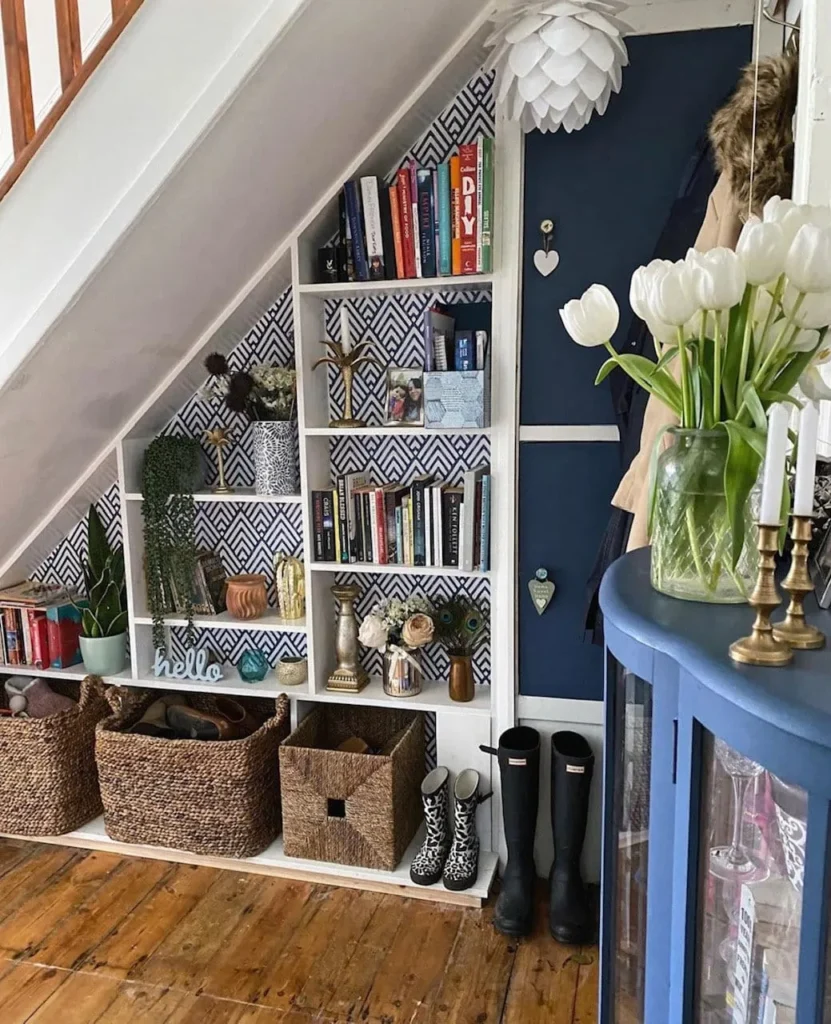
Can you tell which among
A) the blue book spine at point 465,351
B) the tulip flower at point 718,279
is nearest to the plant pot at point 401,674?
the blue book spine at point 465,351

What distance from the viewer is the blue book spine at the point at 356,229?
6.94 ft

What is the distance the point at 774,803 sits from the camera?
0.71 meters

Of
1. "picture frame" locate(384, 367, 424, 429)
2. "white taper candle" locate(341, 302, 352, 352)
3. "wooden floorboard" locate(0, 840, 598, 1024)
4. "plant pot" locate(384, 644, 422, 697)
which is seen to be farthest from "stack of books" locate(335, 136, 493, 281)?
"wooden floorboard" locate(0, 840, 598, 1024)

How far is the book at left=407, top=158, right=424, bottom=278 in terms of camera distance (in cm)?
206

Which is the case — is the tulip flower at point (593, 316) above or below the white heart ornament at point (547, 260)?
below

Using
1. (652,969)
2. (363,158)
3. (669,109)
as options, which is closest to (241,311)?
(363,158)

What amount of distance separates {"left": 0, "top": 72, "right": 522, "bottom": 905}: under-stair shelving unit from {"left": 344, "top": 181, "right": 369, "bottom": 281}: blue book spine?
0.05 meters

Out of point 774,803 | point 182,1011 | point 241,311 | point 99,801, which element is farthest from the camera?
point 99,801

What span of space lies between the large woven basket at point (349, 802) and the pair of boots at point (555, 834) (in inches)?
12.1

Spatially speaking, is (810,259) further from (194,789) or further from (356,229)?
(194,789)

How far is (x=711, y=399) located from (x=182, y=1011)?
1.79m

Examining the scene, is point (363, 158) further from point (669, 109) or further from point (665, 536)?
point (665, 536)

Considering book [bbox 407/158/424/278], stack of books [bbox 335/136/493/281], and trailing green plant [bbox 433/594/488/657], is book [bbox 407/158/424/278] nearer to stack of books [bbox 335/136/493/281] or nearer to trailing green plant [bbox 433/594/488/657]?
stack of books [bbox 335/136/493/281]

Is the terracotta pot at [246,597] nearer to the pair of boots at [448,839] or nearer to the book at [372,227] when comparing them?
the pair of boots at [448,839]
